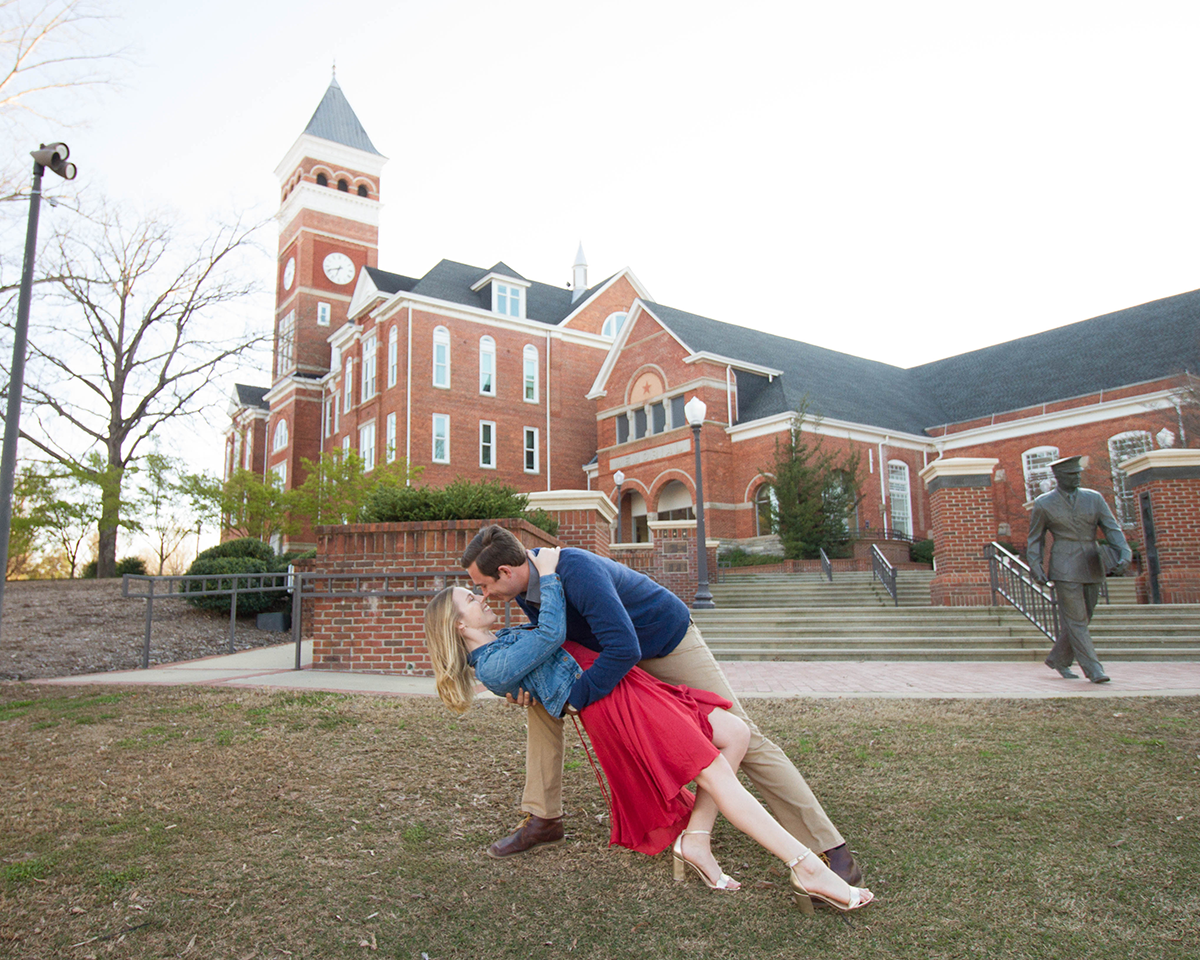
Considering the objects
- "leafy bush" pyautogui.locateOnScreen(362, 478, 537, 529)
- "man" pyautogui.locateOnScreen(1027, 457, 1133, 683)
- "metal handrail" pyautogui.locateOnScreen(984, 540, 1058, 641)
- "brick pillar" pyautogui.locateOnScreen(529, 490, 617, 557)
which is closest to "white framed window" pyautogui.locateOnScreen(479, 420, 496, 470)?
"brick pillar" pyautogui.locateOnScreen(529, 490, 617, 557)

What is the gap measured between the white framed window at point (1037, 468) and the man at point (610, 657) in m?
28.6

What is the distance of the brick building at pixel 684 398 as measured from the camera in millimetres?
27688

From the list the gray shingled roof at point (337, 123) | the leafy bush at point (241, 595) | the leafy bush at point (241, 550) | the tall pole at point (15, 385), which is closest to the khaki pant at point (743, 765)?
the tall pole at point (15, 385)

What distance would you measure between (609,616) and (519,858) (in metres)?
1.27

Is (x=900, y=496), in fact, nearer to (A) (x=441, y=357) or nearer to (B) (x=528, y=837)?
(A) (x=441, y=357)

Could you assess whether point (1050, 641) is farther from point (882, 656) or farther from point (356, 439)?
point (356, 439)

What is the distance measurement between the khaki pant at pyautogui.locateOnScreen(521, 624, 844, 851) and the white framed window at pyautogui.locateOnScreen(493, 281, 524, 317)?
103ft

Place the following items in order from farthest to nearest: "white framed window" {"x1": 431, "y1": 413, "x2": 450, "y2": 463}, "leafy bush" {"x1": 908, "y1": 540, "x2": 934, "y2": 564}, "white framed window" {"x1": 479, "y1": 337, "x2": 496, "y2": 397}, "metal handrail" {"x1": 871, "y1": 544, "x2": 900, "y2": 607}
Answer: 1. "white framed window" {"x1": 479, "y1": 337, "x2": 496, "y2": 397}
2. "white framed window" {"x1": 431, "y1": 413, "x2": 450, "y2": 463}
3. "leafy bush" {"x1": 908, "y1": 540, "x2": 934, "y2": 564}
4. "metal handrail" {"x1": 871, "y1": 544, "x2": 900, "y2": 607}

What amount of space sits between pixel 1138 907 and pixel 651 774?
1.77 meters

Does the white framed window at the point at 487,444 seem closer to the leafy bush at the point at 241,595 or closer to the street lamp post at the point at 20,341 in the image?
the leafy bush at the point at 241,595

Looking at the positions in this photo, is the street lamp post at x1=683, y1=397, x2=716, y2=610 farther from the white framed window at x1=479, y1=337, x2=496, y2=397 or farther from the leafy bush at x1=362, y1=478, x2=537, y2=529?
the white framed window at x1=479, y1=337, x2=496, y2=397

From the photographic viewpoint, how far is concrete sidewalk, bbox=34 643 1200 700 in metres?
6.67

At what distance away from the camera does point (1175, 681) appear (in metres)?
7.12

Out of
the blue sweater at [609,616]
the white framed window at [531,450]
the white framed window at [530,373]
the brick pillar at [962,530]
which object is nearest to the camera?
the blue sweater at [609,616]
